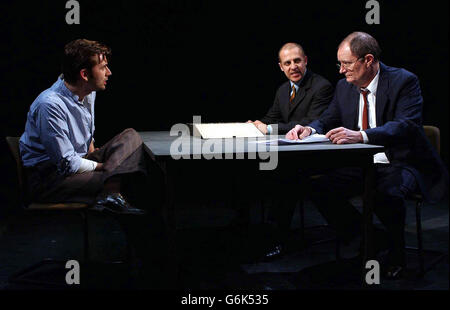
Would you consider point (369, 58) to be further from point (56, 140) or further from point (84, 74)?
point (56, 140)

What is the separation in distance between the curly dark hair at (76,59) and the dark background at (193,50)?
2106 millimetres

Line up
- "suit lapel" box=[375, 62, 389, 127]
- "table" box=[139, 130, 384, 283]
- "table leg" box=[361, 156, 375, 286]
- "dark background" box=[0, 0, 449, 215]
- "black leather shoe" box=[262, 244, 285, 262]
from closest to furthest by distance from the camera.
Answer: "table" box=[139, 130, 384, 283] < "table leg" box=[361, 156, 375, 286] < "suit lapel" box=[375, 62, 389, 127] < "black leather shoe" box=[262, 244, 285, 262] < "dark background" box=[0, 0, 449, 215]

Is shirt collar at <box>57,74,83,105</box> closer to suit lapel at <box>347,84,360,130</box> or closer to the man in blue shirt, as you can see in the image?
the man in blue shirt

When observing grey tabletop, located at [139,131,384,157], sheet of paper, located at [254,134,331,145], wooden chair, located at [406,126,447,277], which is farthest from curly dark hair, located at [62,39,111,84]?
wooden chair, located at [406,126,447,277]

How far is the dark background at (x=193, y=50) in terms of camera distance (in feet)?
16.0

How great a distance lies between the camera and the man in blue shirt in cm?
262

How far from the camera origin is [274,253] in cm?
340

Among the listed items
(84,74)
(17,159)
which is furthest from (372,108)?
(17,159)

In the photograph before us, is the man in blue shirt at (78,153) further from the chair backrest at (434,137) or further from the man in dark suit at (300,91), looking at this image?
the chair backrest at (434,137)

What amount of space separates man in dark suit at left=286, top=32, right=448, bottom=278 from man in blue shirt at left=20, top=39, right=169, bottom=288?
0.93m

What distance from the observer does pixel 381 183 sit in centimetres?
290

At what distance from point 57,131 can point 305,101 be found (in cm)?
208

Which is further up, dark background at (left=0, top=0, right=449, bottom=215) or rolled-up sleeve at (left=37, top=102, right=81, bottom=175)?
dark background at (left=0, top=0, right=449, bottom=215)

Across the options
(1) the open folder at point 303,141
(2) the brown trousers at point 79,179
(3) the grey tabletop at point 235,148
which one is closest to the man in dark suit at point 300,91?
(1) the open folder at point 303,141
